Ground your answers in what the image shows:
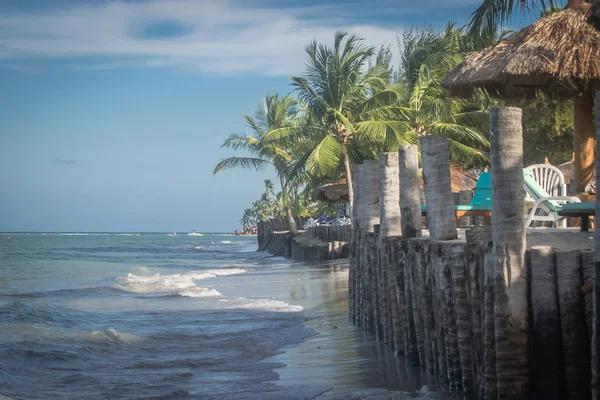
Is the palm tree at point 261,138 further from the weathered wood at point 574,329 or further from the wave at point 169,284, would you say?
the weathered wood at point 574,329

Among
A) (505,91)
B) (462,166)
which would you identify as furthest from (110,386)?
(462,166)

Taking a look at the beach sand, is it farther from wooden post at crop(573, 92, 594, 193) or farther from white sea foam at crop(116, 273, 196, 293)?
white sea foam at crop(116, 273, 196, 293)

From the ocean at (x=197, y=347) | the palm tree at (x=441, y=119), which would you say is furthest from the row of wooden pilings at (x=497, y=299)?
the palm tree at (x=441, y=119)

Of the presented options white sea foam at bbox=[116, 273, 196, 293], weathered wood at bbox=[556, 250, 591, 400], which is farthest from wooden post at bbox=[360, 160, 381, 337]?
white sea foam at bbox=[116, 273, 196, 293]

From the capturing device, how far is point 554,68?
9891mm

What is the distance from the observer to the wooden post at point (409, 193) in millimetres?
7930

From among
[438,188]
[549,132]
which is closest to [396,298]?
[438,188]

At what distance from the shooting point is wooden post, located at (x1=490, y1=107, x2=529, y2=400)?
5.03 m

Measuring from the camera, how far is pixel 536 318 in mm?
5004

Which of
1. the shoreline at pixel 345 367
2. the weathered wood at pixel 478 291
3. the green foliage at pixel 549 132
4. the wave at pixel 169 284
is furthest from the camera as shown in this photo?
the green foliage at pixel 549 132

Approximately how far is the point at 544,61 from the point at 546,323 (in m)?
5.95

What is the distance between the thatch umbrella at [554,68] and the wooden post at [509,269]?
5149 mm

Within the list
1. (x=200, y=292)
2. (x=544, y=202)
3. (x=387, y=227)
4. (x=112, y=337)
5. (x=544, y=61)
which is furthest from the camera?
(x=200, y=292)

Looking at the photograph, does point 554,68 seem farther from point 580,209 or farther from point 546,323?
point 546,323
